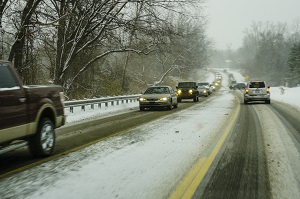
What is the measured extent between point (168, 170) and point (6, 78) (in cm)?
321

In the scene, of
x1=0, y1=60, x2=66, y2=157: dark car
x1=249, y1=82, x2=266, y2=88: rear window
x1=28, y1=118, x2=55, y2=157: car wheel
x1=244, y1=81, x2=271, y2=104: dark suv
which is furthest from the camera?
x1=249, y1=82, x2=266, y2=88: rear window

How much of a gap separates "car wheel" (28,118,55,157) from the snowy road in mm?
403

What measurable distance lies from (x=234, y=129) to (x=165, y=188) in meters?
6.90

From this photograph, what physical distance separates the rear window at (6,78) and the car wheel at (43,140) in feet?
3.79

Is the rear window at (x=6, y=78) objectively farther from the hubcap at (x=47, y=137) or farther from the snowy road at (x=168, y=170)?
the snowy road at (x=168, y=170)

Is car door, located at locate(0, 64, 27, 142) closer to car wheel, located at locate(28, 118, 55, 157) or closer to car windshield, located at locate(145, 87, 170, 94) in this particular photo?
car wheel, located at locate(28, 118, 55, 157)

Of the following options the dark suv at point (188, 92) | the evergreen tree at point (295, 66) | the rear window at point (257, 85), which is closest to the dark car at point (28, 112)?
the rear window at point (257, 85)

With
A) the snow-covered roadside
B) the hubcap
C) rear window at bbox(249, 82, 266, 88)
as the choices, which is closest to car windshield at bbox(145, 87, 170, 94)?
rear window at bbox(249, 82, 266, 88)

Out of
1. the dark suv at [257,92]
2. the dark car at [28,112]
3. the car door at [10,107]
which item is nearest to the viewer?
the car door at [10,107]

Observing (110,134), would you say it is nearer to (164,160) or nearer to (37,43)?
(164,160)

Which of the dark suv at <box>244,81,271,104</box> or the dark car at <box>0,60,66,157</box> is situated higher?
the dark car at <box>0,60,66,157</box>

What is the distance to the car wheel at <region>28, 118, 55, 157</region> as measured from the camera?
688 centimetres

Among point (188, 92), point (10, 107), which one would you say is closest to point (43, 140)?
point (10, 107)

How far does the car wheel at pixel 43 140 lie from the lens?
22.6 feet
